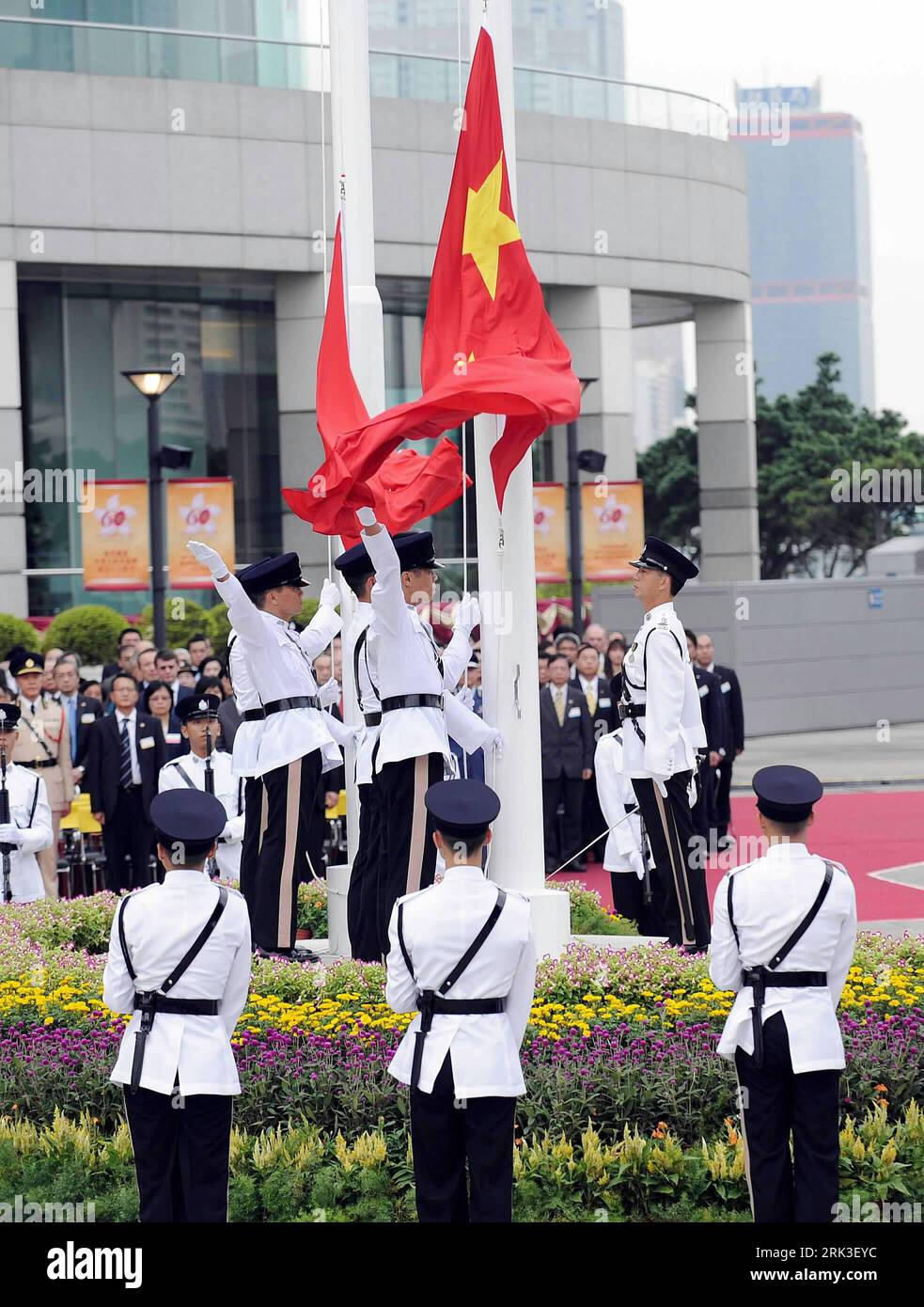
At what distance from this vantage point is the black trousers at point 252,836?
9.24 m

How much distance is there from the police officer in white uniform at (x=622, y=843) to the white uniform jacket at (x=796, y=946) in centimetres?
522

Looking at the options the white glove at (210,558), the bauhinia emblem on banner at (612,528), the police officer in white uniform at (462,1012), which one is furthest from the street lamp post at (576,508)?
the police officer in white uniform at (462,1012)

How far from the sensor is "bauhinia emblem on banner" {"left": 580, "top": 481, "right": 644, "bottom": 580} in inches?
1080

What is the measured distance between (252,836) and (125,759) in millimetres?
4775

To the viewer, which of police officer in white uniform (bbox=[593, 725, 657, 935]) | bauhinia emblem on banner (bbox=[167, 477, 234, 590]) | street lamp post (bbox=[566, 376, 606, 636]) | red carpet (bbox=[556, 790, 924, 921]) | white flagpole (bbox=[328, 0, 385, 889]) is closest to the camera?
white flagpole (bbox=[328, 0, 385, 889])

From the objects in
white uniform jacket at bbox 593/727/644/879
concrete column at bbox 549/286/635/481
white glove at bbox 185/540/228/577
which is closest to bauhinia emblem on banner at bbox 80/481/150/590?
concrete column at bbox 549/286/635/481

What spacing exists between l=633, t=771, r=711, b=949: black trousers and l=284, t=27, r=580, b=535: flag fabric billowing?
1.92 metres

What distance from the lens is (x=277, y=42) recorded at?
26844 mm

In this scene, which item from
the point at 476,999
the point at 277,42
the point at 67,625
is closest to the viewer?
the point at 476,999

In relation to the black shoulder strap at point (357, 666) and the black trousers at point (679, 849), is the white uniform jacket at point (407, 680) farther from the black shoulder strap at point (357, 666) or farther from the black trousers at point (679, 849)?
the black trousers at point (679, 849)

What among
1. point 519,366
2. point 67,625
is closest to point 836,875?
point 519,366

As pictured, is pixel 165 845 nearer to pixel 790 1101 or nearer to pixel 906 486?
pixel 790 1101

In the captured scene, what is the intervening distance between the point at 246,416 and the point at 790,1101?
25471 mm

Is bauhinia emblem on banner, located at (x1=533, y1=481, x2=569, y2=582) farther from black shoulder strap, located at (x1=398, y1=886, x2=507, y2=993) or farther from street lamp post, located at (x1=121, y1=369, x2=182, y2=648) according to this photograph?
black shoulder strap, located at (x1=398, y1=886, x2=507, y2=993)
